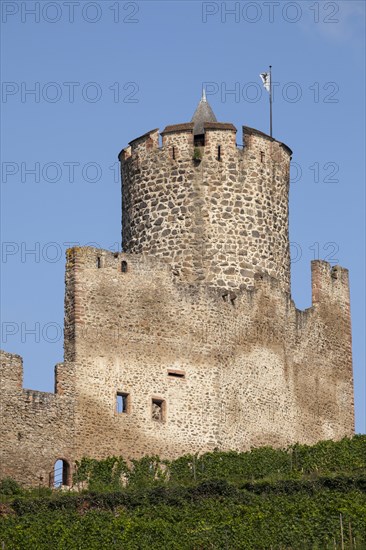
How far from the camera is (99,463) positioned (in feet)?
151

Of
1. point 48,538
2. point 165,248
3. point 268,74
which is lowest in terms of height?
point 48,538

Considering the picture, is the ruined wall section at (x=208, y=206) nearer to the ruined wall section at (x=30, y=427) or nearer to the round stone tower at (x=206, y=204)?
the round stone tower at (x=206, y=204)

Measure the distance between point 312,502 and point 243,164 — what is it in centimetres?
1083

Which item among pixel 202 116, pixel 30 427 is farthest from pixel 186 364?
pixel 202 116

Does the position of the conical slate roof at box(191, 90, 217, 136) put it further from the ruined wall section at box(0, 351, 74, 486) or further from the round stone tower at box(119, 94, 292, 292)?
the ruined wall section at box(0, 351, 74, 486)

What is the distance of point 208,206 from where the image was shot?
50125mm

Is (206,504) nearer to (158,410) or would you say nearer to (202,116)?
(158,410)

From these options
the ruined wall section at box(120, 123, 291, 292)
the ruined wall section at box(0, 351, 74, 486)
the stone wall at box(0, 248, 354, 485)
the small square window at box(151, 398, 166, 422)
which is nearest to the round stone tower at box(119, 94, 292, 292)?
the ruined wall section at box(120, 123, 291, 292)

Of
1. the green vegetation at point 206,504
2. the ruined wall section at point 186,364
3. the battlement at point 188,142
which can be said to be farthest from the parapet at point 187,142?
the green vegetation at point 206,504

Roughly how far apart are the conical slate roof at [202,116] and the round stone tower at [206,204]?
5 cm

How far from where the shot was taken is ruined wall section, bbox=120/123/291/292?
49.9m

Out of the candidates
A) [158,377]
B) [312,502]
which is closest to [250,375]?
[158,377]

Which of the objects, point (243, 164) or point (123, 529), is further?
point (243, 164)

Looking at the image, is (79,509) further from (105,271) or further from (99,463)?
(105,271)
